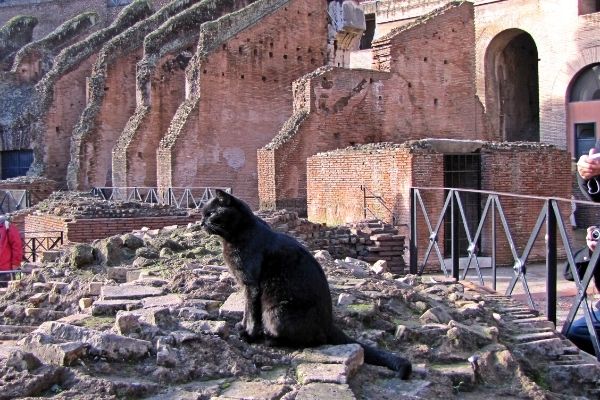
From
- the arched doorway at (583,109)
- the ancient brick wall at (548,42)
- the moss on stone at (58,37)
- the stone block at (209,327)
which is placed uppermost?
the moss on stone at (58,37)

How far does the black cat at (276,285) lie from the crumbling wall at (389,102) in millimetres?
12544

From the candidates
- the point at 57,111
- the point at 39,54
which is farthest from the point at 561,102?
the point at 39,54

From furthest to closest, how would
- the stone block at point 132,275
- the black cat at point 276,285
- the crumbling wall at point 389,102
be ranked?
the crumbling wall at point 389,102, the stone block at point 132,275, the black cat at point 276,285

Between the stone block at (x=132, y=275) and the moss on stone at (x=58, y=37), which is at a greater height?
the moss on stone at (x=58, y=37)

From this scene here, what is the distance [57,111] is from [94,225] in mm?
17027

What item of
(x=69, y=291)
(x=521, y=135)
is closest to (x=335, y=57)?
(x=521, y=135)

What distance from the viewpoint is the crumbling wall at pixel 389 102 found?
57.4 feet

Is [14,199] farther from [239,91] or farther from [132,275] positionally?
[132,275]

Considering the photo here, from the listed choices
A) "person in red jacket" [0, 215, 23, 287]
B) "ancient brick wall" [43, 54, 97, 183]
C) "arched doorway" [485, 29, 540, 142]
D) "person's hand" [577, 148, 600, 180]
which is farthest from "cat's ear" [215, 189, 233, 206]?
"arched doorway" [485, 29, 540, 142]

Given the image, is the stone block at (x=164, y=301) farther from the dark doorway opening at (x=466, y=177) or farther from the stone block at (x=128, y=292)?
the dark doorway opening at (x=466, y=177)

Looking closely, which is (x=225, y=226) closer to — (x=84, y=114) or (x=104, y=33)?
(x=84, y=114)

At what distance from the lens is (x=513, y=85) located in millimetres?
30672

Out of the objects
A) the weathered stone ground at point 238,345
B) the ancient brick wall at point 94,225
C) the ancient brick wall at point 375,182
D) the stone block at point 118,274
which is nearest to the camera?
the weathered stone ground at point 238,345

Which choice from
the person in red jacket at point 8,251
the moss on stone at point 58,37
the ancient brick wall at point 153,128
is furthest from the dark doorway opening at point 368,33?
the person in red jacket at point 8,251
